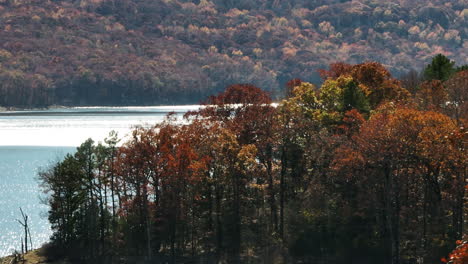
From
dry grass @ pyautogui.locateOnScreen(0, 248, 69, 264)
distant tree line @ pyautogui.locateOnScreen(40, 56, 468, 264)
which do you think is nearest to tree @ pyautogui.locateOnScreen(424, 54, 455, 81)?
distant tree line @ pyautogui.locateOnScreen(40, 56, 468, 264)

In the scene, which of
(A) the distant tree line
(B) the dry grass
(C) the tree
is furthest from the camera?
(C) the tree

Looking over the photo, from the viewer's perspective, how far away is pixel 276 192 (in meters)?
90.6

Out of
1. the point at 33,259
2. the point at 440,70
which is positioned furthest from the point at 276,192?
the point at 440,70

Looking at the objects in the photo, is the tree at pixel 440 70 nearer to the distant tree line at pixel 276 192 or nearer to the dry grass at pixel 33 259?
the distant tree line at pixel 276 192

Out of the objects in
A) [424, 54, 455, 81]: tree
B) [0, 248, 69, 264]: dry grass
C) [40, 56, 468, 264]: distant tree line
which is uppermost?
[424, 54, 455, 81]: tree

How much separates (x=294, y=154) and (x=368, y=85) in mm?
27134

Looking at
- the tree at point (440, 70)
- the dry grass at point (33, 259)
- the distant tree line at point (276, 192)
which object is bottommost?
the dry grass at point (33, 259)

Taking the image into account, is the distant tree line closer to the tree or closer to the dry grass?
the dry grass

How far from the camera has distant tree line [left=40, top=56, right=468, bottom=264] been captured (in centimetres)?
7544

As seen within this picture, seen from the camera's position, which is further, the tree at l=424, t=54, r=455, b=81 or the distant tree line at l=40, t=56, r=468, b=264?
the tree at l=424, t=54, r=455, b=81

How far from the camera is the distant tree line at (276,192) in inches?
2970

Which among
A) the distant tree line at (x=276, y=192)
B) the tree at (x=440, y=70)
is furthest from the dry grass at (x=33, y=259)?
the tree at (x=440, y=70)

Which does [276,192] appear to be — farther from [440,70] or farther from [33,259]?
[440,70]

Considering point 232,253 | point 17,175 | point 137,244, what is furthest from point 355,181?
point 17,175
